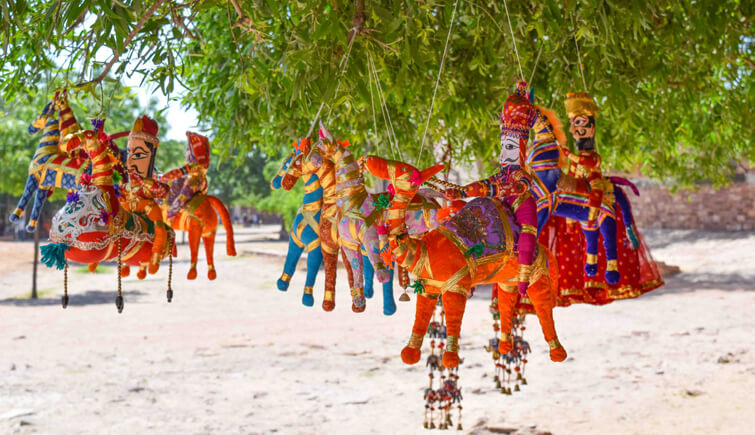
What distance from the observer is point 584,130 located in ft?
9.18

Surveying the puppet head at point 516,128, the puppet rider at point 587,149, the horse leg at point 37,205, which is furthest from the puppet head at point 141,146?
the puppet rider at point 587,149

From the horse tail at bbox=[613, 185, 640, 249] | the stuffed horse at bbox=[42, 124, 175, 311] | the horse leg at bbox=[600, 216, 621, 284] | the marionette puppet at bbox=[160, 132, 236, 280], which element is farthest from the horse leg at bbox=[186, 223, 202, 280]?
the horse tail at bbox=[613, 185, 640, 249]

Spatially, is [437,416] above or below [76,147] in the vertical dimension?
below

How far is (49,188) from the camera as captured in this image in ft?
9.27

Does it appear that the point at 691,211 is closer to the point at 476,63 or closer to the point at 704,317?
the point at 704,317

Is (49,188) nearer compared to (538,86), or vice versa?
(49,188)

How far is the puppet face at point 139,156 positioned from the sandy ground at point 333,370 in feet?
15.3

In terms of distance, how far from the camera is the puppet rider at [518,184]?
216 centimetres

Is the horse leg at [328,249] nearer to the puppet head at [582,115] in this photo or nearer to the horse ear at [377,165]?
the horse ear at [377,165]

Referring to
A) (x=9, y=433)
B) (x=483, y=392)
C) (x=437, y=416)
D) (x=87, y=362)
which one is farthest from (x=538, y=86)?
(x=87, y=362)

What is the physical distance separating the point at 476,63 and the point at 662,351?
6.95m

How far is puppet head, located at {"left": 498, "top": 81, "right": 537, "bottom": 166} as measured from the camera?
7.38 ft

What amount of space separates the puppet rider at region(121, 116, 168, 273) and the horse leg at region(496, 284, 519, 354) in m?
1.56

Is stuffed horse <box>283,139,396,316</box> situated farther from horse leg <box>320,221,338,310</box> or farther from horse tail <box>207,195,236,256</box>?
horse tail <box>207,195,236,256</box>
